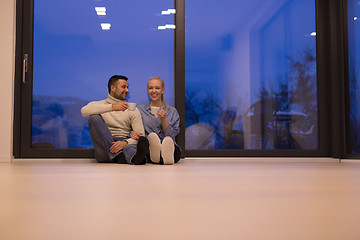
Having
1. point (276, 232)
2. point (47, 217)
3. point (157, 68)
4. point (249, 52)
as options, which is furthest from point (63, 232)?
point (249, 52)

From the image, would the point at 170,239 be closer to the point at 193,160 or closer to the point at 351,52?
the point at 193,160

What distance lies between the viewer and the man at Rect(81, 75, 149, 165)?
102 inches

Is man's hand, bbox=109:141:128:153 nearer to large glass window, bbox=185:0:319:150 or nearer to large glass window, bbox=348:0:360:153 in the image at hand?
large glass window, bbox=185:0:319:150

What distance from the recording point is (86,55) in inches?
123

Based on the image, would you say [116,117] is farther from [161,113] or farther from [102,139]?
[161,113]

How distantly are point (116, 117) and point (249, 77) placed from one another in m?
1.36

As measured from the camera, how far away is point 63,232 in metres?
0.64

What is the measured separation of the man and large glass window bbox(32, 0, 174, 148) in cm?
32

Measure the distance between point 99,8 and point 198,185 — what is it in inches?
94.4

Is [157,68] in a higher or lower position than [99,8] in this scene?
lower

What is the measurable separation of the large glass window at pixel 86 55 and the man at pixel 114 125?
0.32 meters

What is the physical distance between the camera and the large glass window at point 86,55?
3047 millimetres

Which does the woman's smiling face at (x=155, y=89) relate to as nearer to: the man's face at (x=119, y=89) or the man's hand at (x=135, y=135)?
the man's face at (x=119, y=89)

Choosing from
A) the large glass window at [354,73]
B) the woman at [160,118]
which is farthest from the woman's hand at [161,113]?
the large glass window at [354,73]
